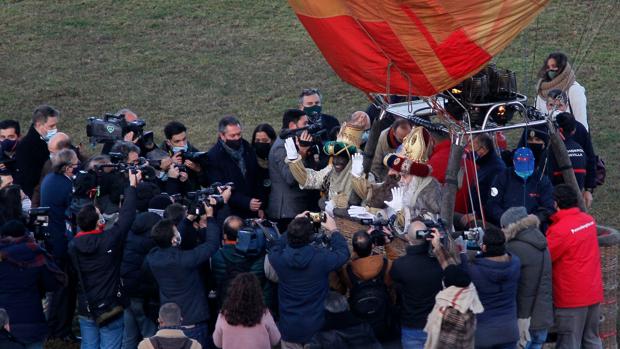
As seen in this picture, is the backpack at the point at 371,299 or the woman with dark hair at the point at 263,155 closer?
the backpack at the point at 371,299

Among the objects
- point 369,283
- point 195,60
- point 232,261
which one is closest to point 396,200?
point 369,283

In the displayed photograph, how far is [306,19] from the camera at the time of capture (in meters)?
10.8

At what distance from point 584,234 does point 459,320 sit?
1.44 meters

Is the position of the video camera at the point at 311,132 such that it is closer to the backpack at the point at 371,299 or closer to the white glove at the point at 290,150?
the white glove at the point at 290,150

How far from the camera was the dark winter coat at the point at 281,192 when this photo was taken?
11.2 meters

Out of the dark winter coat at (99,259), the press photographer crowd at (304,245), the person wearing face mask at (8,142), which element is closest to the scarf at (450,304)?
the press photographer crowd at (304,245)

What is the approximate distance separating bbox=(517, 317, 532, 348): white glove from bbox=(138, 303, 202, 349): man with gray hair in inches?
99.4

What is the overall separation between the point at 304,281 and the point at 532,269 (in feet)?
5.49

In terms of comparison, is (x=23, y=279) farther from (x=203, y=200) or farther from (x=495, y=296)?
(x=495, y=296)

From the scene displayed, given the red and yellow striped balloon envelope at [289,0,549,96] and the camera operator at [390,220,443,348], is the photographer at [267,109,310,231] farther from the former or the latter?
the camera operator at [390,220,443,348]

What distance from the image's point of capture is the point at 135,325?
993 centimetres

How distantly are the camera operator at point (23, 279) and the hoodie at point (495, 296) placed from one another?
309 cm

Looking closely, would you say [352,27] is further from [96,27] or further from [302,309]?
[96,27]

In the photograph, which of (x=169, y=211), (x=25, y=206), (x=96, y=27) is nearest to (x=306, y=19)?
(x=169, y=211)
